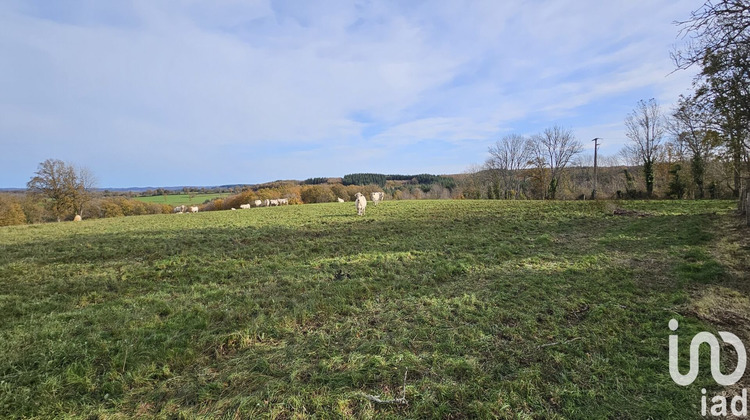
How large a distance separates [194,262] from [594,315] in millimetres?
9408

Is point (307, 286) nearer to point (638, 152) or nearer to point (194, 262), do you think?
point (194, 262)

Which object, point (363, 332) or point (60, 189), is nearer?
point (363, 332)

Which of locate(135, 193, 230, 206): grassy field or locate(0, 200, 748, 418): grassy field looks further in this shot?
locate(135, 193, 230, 206): grassy field

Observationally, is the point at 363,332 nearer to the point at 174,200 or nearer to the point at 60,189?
the point at 60,189
